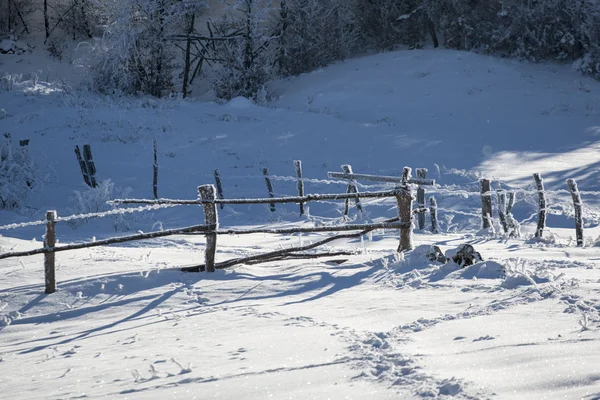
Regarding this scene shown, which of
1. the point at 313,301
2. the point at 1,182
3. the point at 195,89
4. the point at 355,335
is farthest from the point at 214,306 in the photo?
the point at 195,89

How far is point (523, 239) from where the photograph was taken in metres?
11.4

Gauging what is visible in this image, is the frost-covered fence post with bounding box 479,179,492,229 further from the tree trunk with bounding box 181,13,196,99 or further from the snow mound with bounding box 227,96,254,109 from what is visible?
the tree trunk with bounding box 181,13,196,99

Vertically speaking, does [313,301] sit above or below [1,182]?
below

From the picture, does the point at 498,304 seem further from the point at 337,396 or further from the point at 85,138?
the point at 85,138

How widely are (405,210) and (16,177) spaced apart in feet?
32.9

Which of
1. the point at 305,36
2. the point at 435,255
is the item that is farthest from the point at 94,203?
the point at 305,36

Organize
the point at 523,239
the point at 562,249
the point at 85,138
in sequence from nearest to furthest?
the point at 562,249
the point at 523,239
the point at 85,138

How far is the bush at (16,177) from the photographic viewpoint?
47.5ft

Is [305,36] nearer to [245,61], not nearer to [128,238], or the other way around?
[245,61]

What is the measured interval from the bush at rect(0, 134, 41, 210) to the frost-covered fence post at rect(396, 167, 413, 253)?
30.6 feet

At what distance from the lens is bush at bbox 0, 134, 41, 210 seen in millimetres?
14477

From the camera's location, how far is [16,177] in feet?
49.3

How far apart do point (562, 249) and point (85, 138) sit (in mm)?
13522

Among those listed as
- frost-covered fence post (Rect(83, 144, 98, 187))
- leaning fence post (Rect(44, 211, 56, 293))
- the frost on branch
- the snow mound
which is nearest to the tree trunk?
the snow mound
